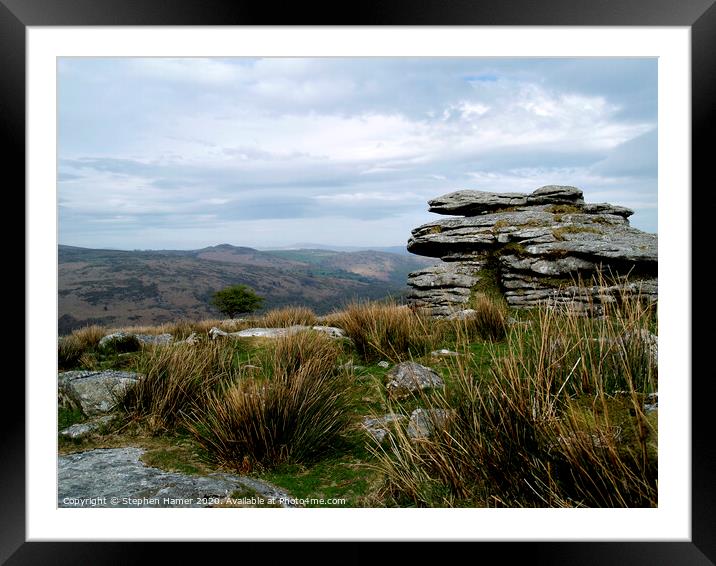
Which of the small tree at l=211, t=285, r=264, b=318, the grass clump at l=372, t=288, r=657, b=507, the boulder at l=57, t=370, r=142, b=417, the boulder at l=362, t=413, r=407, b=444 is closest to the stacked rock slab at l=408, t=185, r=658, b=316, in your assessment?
the boulder at l=362, t=413, r=407, b=444

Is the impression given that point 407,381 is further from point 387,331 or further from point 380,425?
point 387,331

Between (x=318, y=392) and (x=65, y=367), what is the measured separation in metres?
3.81

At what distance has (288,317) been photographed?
297 inches

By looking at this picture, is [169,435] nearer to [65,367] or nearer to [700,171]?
[65,367]

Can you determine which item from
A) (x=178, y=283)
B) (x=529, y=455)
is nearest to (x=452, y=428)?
(x=529, y=455)

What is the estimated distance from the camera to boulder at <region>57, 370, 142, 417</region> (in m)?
3.37

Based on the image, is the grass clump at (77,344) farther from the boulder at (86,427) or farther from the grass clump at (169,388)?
the boulder at (86,427)

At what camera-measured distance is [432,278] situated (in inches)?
324

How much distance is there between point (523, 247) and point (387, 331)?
3740 mm

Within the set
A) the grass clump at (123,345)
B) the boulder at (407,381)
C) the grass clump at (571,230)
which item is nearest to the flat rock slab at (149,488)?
the boulder at (407,381)

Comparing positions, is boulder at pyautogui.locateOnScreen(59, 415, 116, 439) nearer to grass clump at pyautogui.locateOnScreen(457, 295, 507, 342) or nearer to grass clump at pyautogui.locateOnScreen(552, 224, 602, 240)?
grass clump at pyautogui.locateOnScreen(457, 295, 507, 342)

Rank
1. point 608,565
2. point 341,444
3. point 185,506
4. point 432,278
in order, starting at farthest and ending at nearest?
point 432,278 → point 341,444 → point 185,506 → point 608,565
